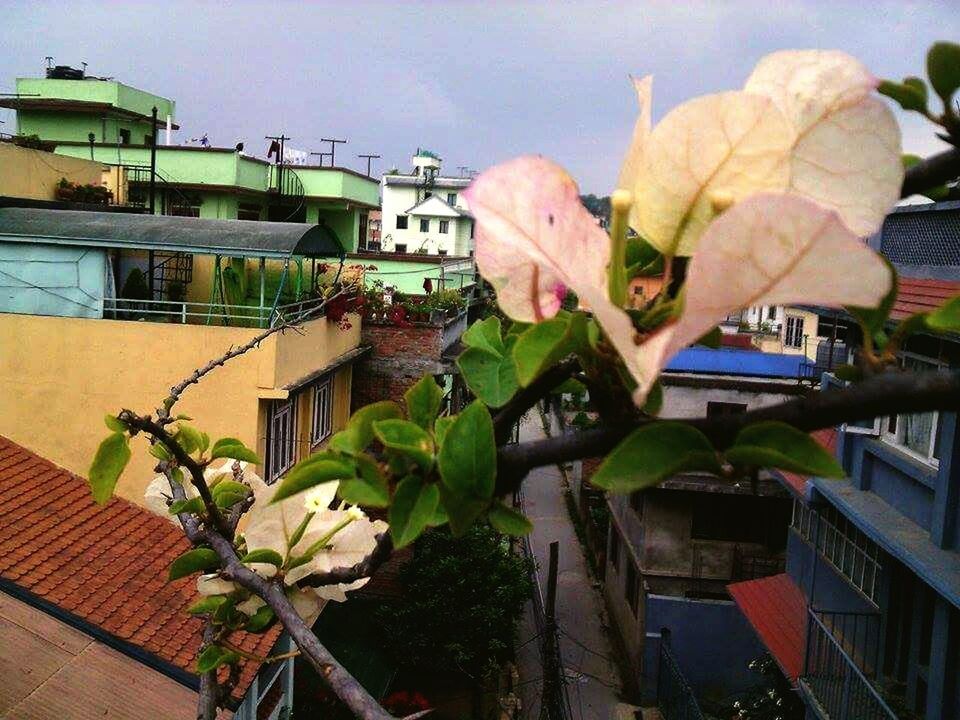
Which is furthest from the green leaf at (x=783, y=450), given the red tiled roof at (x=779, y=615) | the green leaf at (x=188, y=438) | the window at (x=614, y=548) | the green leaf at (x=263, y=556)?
the window at (x=614, y=548)

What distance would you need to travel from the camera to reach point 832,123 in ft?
2.69

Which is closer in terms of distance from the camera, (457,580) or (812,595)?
(812,595)

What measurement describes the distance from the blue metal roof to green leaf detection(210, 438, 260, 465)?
12.5m

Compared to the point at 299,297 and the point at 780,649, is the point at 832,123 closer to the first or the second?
the point at 780,649

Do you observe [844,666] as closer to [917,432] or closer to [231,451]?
[917,432]

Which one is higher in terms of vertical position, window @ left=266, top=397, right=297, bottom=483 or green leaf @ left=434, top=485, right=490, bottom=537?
green leaf @ left=434, top=485, right=490, bottom=537

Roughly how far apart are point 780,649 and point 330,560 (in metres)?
7.88

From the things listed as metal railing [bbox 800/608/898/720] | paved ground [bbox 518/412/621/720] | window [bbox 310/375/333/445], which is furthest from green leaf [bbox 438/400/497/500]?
paved ground [bbox 518/412/621/720]

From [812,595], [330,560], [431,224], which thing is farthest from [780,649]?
[431,224]

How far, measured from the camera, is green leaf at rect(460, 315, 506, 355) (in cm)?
108

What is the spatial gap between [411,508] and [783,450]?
1.23ft

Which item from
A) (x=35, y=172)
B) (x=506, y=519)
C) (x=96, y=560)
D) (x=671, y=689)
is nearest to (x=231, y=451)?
(x=506, y=519)

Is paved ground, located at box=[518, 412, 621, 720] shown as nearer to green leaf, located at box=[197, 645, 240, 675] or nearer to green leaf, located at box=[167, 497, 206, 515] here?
green leaf, located at box=[197, 645, 240, 675]

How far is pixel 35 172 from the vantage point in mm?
13195
